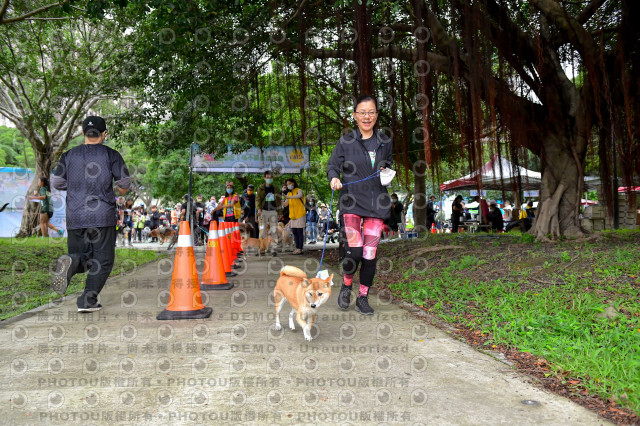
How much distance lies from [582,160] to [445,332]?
642 centimetres

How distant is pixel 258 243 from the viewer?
11.6 meters

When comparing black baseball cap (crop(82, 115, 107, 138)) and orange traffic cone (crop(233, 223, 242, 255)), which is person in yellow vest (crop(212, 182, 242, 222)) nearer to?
orange traffic cone (crop(233, 223, 242, 255))


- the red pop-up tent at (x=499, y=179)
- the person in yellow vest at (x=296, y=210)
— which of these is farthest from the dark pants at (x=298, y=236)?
the red pop-up tent at (x=499, y=179)

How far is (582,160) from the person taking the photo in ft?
29.7

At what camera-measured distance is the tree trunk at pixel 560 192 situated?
29.5 ft

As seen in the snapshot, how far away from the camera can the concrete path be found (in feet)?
8.09

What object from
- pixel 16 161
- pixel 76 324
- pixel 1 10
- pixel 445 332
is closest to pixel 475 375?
pixel 445 332

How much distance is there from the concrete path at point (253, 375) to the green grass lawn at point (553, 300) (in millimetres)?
357

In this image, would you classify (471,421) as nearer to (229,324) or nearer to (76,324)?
(229,324)

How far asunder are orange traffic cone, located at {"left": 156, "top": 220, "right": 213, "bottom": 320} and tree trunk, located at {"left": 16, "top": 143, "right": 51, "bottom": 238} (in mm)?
16318

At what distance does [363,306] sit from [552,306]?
1.69m

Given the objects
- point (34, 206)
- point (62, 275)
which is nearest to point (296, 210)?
point (62, 275)

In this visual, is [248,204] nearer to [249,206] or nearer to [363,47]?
[249,206]

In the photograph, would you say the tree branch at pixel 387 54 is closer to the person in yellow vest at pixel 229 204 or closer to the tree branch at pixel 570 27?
the tree branch at pixel 570 27
